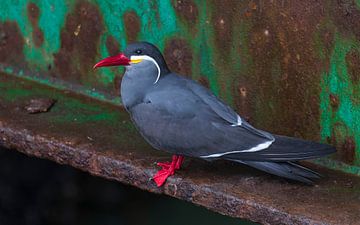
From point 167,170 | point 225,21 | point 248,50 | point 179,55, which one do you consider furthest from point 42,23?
point 167,170

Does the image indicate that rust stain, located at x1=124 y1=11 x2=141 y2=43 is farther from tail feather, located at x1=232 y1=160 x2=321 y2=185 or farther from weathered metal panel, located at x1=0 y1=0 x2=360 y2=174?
tail feather, located at x1=232 y1=160 x2=321 y2=185

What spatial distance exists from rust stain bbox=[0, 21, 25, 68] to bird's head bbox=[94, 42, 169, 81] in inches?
49.1

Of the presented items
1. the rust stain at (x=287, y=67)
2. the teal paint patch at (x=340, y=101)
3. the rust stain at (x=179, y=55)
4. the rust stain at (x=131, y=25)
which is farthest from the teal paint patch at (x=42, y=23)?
the teal paint patch at (x=340, y=101)

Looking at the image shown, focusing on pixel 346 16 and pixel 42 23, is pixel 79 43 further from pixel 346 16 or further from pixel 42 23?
pixel 346 16

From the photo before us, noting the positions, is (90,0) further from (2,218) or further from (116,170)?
(2,218)

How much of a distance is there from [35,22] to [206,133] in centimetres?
152

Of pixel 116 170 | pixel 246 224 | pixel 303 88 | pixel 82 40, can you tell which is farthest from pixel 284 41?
pixel 246 224

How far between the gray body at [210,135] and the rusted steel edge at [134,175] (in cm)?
15

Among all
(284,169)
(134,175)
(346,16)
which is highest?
(346,16)

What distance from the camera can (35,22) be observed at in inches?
181

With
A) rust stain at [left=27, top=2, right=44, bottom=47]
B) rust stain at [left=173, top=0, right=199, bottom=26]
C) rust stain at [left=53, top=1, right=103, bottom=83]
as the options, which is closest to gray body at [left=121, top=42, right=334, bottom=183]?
rust stain at [left=173, top=0, right=199, bottom=26]

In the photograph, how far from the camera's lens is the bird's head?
3.54 metres

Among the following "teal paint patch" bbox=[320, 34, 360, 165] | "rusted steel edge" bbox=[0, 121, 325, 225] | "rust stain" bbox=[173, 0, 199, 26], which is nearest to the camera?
"rusted steel edge" bbox=[0, 121, 325, 225]

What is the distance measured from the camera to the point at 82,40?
14.6 feet
